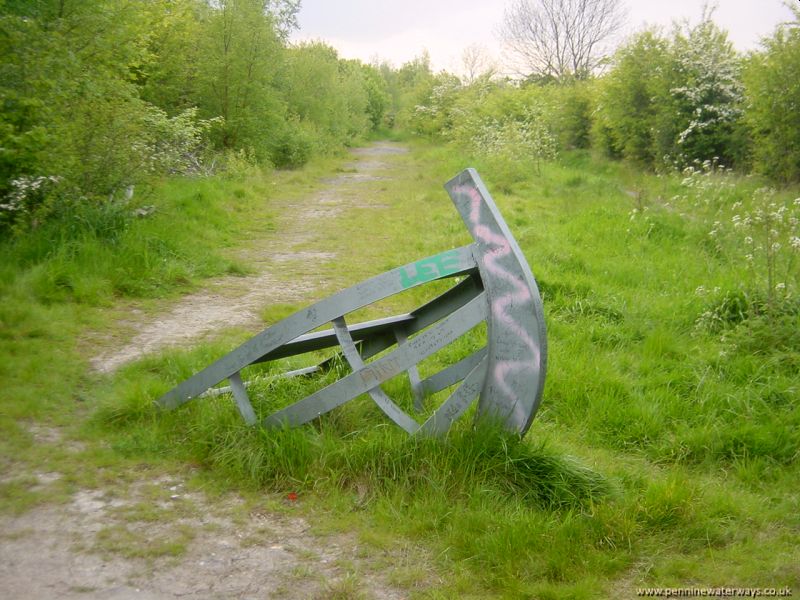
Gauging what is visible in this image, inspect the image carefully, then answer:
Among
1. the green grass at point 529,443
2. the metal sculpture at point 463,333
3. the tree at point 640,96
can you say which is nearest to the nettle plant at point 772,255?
the green grass at point 529,443

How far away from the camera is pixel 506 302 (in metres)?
3.77

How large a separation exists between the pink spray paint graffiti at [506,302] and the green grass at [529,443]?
377 mm

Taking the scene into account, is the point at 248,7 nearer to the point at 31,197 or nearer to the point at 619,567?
the point at 31,197

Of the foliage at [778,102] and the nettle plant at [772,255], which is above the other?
the foliage at [778,102]

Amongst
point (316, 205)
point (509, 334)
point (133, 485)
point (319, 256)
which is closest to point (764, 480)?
point (509, 334)

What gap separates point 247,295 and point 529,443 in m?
4.72

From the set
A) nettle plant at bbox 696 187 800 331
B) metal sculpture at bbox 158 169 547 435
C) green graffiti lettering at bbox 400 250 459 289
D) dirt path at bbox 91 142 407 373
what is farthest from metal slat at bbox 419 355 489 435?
nettle plant at bbox 696 187 800 331

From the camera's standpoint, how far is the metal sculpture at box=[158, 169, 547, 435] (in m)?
3.76

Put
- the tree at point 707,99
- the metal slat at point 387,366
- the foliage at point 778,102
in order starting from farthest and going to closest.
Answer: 1. the tree at point 707,99
2. the foliage at point 778,102
3. the metal slat at point 387,366

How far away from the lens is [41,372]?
17.0ft

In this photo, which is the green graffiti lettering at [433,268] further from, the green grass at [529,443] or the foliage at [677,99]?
the foliage at [677,99]

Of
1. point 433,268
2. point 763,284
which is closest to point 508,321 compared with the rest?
point 433,268

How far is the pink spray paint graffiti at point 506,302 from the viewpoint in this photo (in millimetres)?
3740

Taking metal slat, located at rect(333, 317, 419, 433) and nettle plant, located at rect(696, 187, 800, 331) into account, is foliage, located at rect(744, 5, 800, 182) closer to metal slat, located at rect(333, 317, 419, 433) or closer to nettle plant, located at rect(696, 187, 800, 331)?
nettle plant, located at rect(696, 187, 800, 331)
